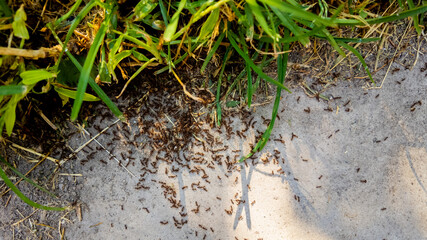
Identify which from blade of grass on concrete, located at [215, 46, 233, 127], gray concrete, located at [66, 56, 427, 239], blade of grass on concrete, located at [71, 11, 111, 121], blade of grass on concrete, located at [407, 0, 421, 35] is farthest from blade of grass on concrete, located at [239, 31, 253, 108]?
blade of grass on concrete, located at [407, 0, 421, 35]

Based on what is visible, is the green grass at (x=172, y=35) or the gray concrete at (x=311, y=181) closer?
the green grass at (x=172, y=35)

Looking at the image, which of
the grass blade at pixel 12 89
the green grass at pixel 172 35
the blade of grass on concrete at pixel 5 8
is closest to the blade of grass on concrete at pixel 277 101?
the green grass at pixel 172 35

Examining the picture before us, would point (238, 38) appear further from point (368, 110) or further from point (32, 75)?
point (32, 75)

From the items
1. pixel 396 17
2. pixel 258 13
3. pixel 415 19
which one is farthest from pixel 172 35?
pixel 415 19

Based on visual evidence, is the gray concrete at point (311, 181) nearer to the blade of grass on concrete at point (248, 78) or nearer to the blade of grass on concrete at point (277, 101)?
the blade of grass on concrete at point (277, 101)

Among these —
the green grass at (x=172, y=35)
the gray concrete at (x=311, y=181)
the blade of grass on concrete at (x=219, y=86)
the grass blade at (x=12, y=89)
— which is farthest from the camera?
the gray concrete at (x=311, y=181)

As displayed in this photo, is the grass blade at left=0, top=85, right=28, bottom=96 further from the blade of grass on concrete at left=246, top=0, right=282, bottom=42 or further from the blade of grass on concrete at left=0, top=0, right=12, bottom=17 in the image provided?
the blade of grass on concrete at left=246, top=0, right=282, bottom=42

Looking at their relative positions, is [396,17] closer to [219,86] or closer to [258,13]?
[258,13]
